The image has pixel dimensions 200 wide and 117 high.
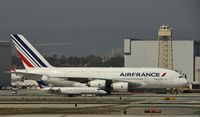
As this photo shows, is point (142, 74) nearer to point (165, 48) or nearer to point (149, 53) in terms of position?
point (165, 48)

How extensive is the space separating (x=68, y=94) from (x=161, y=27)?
87486mm

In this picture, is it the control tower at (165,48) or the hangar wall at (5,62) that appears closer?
the hangar wall at (5,62)

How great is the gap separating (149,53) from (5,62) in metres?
41.1

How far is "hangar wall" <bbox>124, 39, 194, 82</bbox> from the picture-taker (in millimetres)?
167750

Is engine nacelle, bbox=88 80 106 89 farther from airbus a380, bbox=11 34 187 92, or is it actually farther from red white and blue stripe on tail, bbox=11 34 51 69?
red white and blue stripe on tail, bbox=11 34 51 69

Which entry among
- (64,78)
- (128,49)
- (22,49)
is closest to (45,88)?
(64,78)

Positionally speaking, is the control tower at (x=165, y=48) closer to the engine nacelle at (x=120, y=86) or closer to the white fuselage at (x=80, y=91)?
the engine nacelle at (x=120, y=86)

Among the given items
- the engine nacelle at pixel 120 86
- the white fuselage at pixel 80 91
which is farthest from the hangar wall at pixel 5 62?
the white fuselage at pixel 80 91

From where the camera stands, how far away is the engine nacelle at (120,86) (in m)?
102

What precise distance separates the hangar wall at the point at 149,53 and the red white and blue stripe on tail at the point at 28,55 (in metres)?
60.6

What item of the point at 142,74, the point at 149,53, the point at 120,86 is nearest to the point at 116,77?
the point at 120,86

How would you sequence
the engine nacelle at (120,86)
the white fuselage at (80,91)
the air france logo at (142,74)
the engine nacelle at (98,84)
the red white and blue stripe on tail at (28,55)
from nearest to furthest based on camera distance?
the white fuselage at (80,91), the engine nacelle at (98,84), the engine nacelle at (120,86), the air france logo at (142,74), the red white and blue stripe on tail at (28,55)

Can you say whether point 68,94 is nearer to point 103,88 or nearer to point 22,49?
point 103,88

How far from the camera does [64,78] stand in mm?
105000
